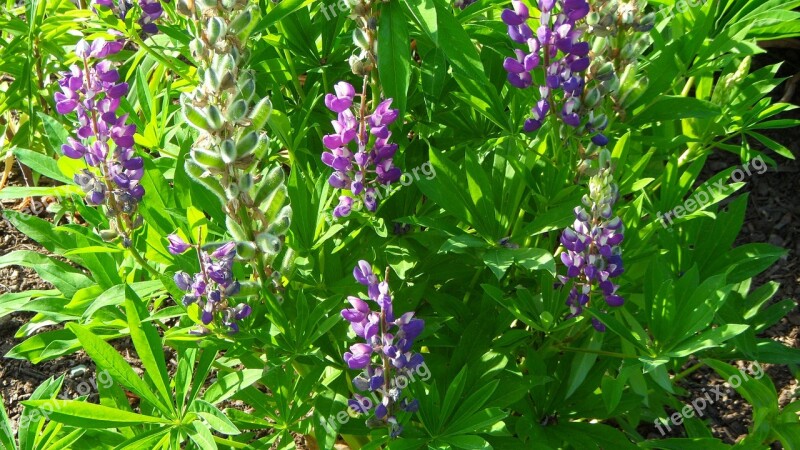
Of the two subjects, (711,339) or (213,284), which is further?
(711,339)

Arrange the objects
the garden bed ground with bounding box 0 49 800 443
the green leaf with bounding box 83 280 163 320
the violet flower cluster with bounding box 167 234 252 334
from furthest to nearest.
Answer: the garden bed ground with bounding box 0 49 800 443 → the green leaf with bounding box 83 280 163 320 → the violet flower cluster with bounding box 167 234 252 334

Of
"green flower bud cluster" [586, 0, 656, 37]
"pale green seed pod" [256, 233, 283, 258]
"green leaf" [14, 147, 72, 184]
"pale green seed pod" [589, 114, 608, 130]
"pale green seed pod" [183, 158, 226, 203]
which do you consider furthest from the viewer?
"green leaf" [14, 147, 72, 184]

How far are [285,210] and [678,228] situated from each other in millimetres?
1692

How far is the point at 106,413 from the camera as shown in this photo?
2.41m

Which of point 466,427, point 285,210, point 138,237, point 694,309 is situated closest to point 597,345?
point 694,309

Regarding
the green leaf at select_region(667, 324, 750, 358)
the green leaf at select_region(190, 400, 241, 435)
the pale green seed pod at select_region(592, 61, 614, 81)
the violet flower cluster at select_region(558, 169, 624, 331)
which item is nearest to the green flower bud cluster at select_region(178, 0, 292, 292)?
the green leaf at select_region(190, 400, 241, 435)

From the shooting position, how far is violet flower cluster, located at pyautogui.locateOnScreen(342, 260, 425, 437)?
7.19 ft

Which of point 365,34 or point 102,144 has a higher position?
point 365,34

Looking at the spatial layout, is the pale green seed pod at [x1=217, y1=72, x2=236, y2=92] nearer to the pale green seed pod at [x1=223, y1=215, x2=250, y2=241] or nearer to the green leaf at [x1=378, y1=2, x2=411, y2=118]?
the pale green seed pod at [x1=223, y1=215, x2=250, y2=241]

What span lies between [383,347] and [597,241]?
654 mm

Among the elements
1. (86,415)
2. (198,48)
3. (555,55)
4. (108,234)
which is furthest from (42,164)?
(555,55)

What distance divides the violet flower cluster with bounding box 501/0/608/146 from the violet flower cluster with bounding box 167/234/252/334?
0.91 meters

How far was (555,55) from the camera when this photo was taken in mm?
2414

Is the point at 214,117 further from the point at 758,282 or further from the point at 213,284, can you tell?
the point at 758,282
